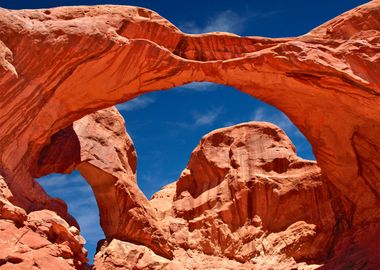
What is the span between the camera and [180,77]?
16.4m

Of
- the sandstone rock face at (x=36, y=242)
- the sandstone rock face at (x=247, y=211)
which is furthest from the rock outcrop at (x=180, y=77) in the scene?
the sandstone rock face at (x=247, y=211)

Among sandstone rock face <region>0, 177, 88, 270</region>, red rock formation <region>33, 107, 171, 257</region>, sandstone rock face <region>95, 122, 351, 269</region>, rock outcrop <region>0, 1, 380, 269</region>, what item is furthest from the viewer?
sandstone rock face <region>95, 122, 351, 269</region>

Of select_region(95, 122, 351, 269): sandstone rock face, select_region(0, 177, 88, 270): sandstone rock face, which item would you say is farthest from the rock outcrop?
select_region(95, 122, 351, 269): sandstone rock face

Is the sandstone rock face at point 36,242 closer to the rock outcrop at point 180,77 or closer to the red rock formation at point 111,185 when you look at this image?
the rock outcrop at point 180,77

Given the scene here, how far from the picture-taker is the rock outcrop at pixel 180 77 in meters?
13.8

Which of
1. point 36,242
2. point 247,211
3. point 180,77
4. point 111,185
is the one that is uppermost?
point 180,77

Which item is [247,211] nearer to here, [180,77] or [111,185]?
[111,185]

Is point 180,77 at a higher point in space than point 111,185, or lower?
higher

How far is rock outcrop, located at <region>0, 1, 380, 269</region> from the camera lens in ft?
45.1

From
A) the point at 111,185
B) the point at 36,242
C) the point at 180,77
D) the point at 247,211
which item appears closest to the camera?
the point at 36,242

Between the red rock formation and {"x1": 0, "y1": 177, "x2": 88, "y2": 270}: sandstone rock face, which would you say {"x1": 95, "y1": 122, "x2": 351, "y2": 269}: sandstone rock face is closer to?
the red rock formation

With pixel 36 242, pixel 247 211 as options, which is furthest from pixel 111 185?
pixel 36 242

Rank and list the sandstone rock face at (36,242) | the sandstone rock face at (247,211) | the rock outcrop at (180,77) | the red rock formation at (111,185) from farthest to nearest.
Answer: the sandstone rock face at (247,211), the red rock formation at (111,185), the rock outcrop at (180,77), the sandstone rock face at (36,242)

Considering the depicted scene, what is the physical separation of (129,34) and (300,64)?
16.5 feet
